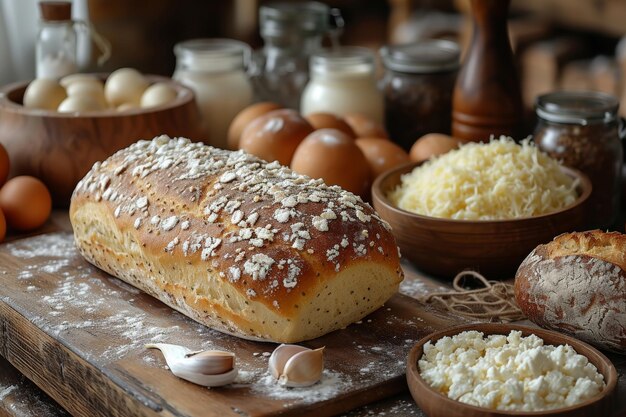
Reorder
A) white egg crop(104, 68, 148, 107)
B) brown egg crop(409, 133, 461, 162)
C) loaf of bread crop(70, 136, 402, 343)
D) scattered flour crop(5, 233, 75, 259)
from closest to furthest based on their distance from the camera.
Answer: loaf of bread crop(70, 136, 402, 343), scattered flour crop(5, 233, 75, 259), brown egg crop(409, 133, 461, 162), white egg crop(104, 68, 148, 107)

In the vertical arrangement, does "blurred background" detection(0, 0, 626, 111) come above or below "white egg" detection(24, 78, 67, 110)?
below

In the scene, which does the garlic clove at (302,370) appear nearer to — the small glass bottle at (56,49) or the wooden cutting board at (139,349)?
the wooden cutting board at (139,349)

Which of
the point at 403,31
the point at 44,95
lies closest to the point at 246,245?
the point at 44,95

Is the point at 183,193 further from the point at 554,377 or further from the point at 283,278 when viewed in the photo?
the point at 554,377

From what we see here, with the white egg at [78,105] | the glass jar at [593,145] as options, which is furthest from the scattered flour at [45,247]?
the glass jar at [593,145]

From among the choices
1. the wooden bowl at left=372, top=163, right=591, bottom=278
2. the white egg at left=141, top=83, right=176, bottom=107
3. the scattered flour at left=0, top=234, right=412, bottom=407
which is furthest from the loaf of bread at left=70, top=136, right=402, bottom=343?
the white egg at left=141, top=83, right=176, bottom=107

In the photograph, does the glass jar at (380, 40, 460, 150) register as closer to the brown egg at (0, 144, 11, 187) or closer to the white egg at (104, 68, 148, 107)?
the white egg at (104, 68, 148, 107)
